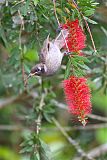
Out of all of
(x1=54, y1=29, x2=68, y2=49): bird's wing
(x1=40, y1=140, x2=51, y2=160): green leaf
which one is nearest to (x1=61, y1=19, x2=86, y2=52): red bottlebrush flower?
(x1=54, y1=29, x2=68, y2=49): bird's wing

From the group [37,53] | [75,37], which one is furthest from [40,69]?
[37,53]

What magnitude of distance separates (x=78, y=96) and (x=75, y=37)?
20 cm

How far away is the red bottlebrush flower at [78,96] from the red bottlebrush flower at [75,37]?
4.0 inches

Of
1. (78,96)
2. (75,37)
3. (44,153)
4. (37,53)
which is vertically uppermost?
(75,37)

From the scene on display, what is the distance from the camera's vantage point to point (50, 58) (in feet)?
5.16

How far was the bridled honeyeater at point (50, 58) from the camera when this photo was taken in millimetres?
1571

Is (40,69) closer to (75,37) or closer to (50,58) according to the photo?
(50,58)

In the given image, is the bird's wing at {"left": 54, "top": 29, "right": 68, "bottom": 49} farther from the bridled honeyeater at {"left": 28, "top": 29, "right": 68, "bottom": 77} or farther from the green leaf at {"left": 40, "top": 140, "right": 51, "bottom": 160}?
the green leaf at {"left": 40, "top": 140, "right": 51, "bottom": 160}

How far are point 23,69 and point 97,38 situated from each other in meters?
0.50

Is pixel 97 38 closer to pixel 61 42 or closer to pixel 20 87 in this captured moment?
pixel 20 87

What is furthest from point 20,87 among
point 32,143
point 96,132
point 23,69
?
point 96,132

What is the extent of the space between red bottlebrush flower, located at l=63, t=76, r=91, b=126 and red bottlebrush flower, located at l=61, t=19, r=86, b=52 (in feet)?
0.34

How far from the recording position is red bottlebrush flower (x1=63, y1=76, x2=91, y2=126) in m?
1.50

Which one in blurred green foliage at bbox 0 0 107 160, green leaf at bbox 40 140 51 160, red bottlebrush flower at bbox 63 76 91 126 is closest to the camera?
red bottlebrush flower at bbox 63 76 91 126
